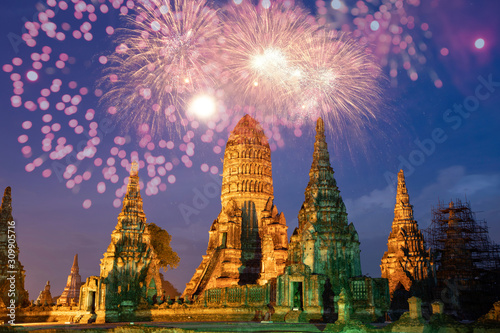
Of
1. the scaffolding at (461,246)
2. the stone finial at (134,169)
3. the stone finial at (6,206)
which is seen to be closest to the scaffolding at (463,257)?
the scaffolding at (461,246)

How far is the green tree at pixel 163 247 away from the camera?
73.7 m

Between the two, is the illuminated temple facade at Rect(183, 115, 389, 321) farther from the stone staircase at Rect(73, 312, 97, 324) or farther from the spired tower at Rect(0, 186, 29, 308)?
the spired tower at Rect(0, 186, 29, 308)

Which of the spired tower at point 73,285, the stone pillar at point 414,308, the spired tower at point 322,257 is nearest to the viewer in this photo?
the stone pillar at point 414,308

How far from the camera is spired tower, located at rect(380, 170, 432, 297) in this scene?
196 feet

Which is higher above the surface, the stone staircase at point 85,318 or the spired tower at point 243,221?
the spired tower at point 243,221

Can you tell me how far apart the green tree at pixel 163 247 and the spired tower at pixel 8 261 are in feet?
57.7

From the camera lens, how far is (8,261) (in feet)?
204

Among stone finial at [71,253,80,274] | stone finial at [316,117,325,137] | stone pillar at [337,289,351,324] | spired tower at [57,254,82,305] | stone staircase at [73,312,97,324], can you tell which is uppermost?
stone finial at [316,117,325,137]

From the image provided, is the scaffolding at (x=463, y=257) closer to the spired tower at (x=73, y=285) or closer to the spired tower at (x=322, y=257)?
the spired tower at (x=322, y=257)

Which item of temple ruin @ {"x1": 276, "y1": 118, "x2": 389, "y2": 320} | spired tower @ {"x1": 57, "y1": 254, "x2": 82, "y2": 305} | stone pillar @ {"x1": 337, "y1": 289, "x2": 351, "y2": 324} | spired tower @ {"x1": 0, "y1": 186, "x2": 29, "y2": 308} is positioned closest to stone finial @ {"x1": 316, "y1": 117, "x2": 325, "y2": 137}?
temple ruin @ {"x1": 276, "y1": 118, "x2": 389, "y2": 320}

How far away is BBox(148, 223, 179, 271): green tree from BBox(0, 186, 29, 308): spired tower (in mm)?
17600

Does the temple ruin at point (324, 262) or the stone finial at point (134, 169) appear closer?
the temple ruin at point (324, 262)

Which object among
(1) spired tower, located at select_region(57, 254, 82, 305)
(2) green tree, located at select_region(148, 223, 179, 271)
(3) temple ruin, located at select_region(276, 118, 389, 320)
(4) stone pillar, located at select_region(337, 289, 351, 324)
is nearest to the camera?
(4) stone pillar, located at select_region(337, 289, 351, 324)

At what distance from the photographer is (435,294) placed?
59.7m
